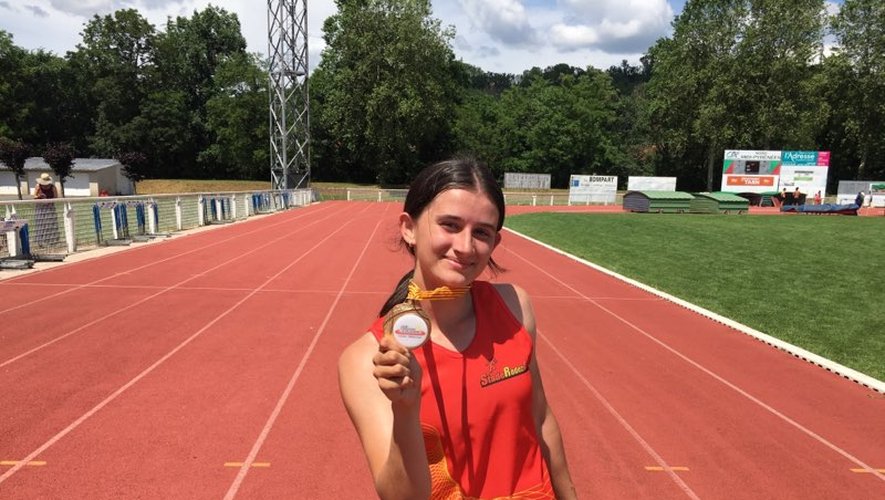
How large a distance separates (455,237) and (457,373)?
1.11 feet

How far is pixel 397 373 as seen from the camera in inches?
38.7

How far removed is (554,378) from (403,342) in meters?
4.55

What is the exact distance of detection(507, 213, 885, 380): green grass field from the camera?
710 cm

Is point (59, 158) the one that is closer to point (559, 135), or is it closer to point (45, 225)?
point (45, 225)

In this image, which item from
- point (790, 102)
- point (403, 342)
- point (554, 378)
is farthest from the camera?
point (790, 102)

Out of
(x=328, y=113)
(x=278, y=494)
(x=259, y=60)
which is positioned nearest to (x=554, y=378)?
(x=278, y=494)

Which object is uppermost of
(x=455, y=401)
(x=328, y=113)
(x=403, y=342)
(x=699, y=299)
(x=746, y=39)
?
(x=746, y=39)

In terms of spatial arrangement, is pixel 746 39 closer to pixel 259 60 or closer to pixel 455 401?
pixel 259 60

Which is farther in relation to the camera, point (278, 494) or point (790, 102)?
point (790, 102)

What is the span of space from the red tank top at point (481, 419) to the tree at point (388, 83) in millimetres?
44108

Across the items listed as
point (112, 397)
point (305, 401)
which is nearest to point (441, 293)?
point (305, 401)

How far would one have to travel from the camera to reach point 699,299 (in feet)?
29.3

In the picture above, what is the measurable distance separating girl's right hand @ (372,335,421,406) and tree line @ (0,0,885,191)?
4408 cm

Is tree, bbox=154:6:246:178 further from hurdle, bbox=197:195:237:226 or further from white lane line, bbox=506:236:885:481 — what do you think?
white lane line, bbox=506:236:885:481
